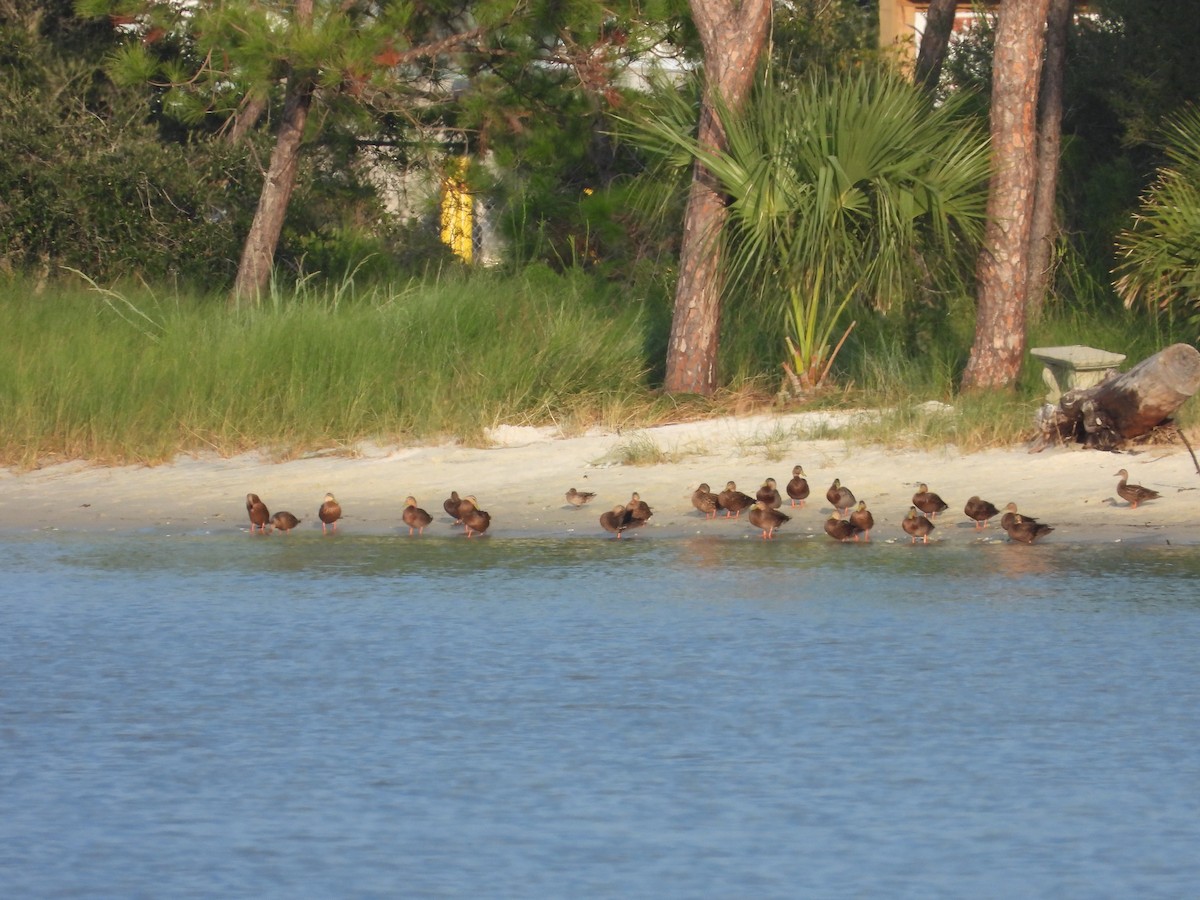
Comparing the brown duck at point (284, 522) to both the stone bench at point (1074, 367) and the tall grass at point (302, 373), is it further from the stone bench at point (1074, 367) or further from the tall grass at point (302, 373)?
the stone bench at point (1074, 367)

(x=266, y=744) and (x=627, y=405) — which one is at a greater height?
(x=627, y=405)

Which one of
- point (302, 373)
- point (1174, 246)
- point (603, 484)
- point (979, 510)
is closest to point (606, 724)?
point (979, 510)

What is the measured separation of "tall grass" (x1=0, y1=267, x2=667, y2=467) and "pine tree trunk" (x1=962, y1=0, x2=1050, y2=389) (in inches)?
111

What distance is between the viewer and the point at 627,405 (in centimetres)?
1590

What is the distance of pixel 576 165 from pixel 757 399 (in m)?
7.35

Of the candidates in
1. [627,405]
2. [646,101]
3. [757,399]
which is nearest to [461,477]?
[627,405]

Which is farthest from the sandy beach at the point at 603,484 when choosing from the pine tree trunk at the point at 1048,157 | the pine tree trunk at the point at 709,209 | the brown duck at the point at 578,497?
the pine tree trunk at the point at 1048,157

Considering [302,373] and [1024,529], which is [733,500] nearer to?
[1024,529]

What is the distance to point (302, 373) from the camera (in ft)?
50.5

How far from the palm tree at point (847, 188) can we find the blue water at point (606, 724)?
422cm

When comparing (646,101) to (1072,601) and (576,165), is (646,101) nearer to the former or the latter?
(576,165)

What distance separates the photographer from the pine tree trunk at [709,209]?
53.5 ft

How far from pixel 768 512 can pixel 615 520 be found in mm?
954

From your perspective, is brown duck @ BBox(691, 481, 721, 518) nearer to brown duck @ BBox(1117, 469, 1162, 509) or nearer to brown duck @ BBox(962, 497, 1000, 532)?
brown duck @ BBox(962, 497, 1000, 532)
